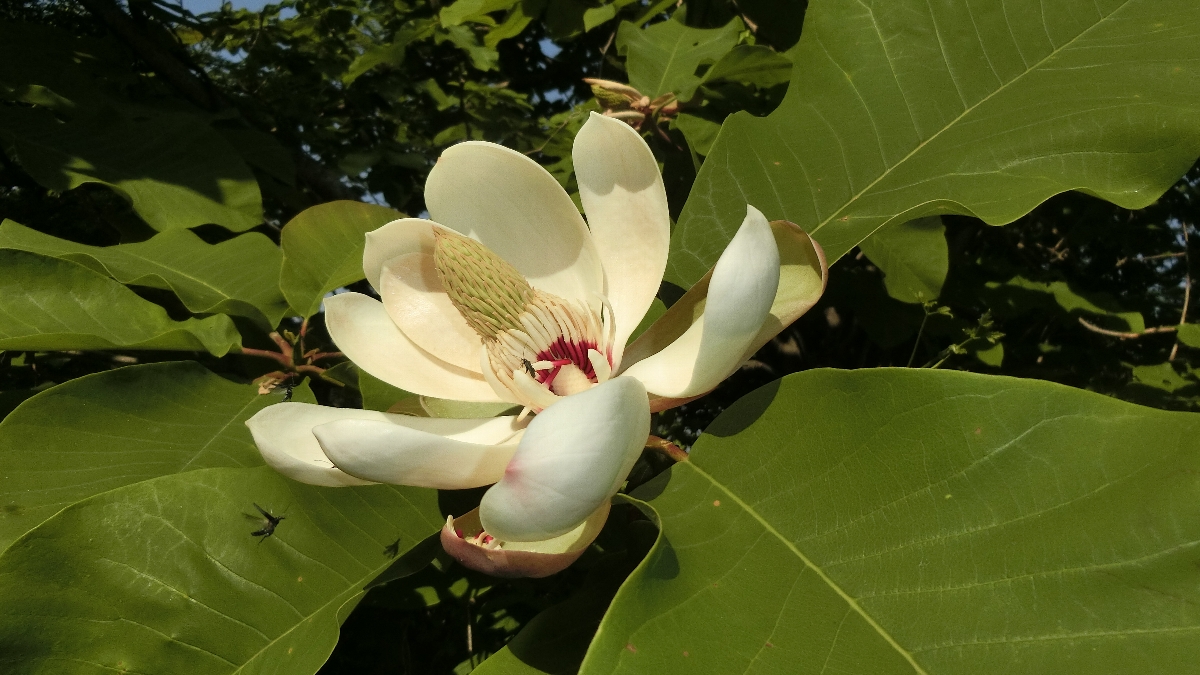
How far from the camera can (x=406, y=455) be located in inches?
32.0

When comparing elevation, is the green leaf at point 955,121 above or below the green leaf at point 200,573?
above

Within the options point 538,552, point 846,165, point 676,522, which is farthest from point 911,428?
point 846,165

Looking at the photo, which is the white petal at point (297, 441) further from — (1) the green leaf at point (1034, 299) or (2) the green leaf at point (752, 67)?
(1) the green leaf at point (1034, 299)

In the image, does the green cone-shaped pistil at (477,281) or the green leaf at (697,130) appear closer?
the green cone-shaped pistil at (477,281)

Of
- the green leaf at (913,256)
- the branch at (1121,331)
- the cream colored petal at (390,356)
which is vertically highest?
the cream colored petal at (390,356)

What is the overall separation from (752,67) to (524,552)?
125 centimetres

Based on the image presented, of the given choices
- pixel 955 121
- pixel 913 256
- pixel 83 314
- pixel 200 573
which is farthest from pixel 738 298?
pixel 83 314

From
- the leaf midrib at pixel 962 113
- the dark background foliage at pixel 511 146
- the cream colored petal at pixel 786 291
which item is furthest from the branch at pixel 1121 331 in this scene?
the cream colored petal at pixel 786 291

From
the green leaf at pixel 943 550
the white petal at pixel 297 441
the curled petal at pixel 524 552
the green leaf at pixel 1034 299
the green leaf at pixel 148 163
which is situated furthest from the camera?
the green leaf at pixel 1034 299

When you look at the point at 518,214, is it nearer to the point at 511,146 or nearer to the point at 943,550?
the point at 943,550

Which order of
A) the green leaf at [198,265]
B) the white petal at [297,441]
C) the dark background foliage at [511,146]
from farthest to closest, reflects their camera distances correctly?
1. the dark background foliage at [511,146]
2. the green leaf at [198,265]
3. the white petal at [297,441]

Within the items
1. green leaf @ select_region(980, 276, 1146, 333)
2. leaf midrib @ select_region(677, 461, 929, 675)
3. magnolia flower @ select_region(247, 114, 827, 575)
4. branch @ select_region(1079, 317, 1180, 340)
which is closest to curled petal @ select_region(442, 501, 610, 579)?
magnolia flower @ select_region(247, 114, 827, 575)

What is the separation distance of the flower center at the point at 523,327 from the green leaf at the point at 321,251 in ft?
1.81

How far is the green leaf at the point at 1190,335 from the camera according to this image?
6.65 ft
